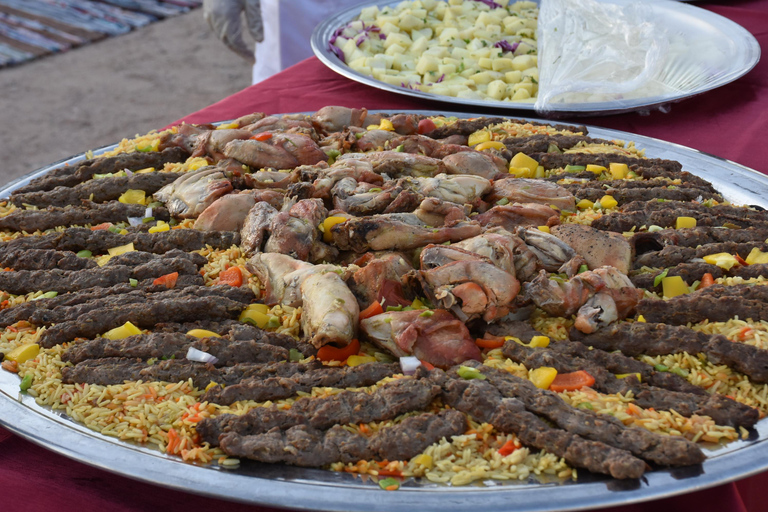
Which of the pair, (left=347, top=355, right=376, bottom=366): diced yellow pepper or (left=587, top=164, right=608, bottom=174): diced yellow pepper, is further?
(left=587, top=164, right=608, bottom=174): diced yellow pepper

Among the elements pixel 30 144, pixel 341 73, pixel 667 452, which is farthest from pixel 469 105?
pixel 30 144

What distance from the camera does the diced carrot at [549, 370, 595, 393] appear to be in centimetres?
240

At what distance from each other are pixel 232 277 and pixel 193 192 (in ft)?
2.78

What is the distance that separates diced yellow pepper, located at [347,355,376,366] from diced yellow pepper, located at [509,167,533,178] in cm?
182

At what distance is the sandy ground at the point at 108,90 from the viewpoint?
1058 cm

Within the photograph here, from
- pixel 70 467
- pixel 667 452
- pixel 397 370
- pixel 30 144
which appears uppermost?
pixel 667 452

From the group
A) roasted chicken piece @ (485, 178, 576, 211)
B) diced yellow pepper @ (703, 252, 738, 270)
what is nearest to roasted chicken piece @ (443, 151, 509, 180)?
roasted chicken piece @ (485, 178, 576, 211)

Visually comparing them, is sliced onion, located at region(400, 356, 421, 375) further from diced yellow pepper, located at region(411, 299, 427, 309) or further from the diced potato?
the diced potato

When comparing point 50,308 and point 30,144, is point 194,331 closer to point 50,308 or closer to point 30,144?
point 50,308

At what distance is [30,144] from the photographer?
10484 mm

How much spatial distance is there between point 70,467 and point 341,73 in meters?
3.90

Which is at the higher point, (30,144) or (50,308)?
(50,308)

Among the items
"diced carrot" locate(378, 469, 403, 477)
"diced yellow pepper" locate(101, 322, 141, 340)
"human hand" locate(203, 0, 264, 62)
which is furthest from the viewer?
"human hand" locate(203, 0, 264, 62)

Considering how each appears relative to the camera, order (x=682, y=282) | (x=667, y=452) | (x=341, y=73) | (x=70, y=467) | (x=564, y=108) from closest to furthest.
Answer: (x=667, y=452), (x=70, y=467), (x=682, y=282), (x=564, y=108), (x=341, y=73)
